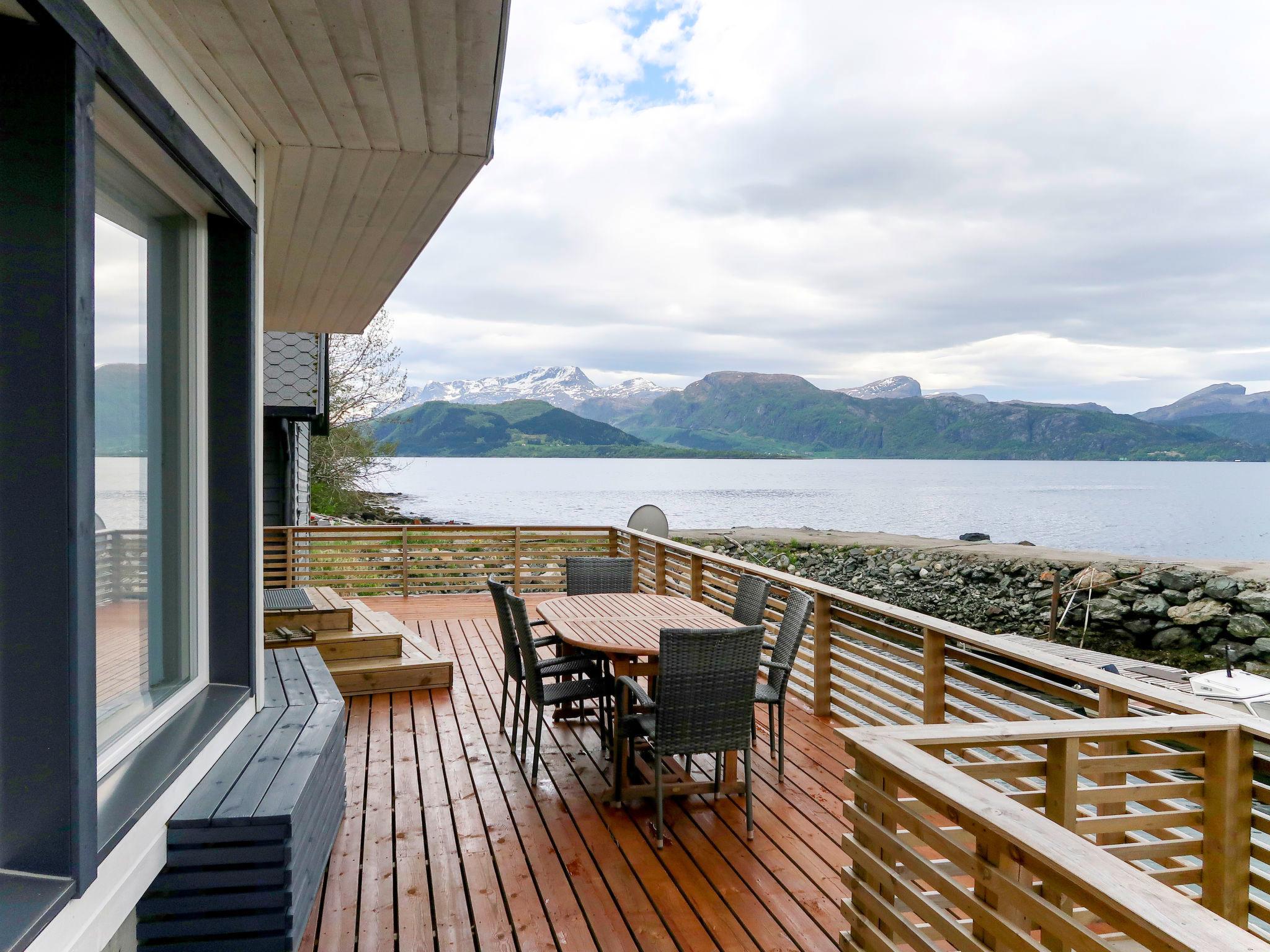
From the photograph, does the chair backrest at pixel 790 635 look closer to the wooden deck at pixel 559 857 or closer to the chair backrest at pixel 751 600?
the chair backrest at pixel 751 600

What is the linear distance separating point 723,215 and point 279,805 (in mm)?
36707

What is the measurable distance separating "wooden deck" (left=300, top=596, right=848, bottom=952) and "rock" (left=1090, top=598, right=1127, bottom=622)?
16.6 metres

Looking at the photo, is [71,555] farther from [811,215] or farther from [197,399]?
[811,215]

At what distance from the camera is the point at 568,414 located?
88.9 m

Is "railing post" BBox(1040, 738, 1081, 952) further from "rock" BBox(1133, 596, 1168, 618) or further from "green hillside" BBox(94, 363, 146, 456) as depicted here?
"rock" BBox(1133, 596, 1168, 618)

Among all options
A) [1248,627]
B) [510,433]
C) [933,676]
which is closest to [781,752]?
[933,676]

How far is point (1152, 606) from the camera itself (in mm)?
17500

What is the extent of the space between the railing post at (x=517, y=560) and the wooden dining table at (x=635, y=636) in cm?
407

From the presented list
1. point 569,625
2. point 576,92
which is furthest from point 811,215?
point 569,625

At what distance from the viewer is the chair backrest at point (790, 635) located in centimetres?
369

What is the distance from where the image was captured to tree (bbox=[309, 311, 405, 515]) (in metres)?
18.5

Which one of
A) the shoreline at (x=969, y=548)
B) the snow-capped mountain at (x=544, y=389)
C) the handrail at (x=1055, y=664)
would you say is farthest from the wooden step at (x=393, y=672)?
the snow-capped mountain at (x=544, y=389)

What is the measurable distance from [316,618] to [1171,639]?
18.1m

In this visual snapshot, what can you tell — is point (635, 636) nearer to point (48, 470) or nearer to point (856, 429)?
point (48, 470)
